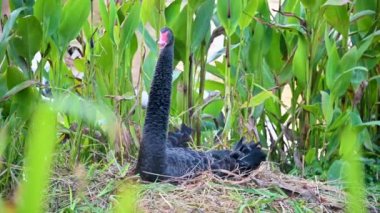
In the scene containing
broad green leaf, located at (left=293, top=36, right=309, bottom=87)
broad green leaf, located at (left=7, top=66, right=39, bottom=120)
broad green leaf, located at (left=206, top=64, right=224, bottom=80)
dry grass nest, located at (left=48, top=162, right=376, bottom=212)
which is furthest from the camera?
broad green leaf, located at (left=206, top=64, right=224, bottom=80)

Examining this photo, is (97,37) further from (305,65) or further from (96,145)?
(305,65)

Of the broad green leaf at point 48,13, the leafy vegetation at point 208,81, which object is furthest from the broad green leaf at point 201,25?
the broad green leaf at point 48,13

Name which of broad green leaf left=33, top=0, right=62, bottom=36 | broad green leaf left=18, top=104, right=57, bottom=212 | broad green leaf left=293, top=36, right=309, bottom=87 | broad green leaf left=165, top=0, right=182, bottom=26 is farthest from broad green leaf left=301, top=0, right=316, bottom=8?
broad green leaf left=18, top=104, right=57, bottom=212

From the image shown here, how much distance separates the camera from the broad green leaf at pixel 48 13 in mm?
2191

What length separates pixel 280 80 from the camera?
2.78 m

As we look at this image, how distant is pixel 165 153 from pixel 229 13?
62 cm

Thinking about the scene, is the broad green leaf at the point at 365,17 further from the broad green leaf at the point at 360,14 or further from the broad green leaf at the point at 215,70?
the broad green leaf at the point at 215,70

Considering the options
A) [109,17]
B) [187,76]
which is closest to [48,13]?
[109,17]

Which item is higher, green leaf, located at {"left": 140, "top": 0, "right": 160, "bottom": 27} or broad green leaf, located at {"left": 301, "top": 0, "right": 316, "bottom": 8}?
broad green leaf, located at {"left": 301, "top": 0, "right": 316, "bottom": 8}

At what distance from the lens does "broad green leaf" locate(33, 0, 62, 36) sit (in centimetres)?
219

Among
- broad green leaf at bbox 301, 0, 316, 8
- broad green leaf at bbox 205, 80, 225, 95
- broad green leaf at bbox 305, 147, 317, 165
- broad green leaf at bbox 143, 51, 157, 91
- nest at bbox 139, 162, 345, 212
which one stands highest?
broad green leaf at bbox 301, 0, 316, 8

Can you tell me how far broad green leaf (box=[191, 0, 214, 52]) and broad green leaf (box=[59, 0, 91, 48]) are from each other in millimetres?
502

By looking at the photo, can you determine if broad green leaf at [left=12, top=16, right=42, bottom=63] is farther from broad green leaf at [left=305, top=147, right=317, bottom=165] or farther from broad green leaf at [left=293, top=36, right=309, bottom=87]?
broad green leaf at [left=305, top=147, right=317, bottom=165]

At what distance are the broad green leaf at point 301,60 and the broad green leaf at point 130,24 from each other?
0.61m
